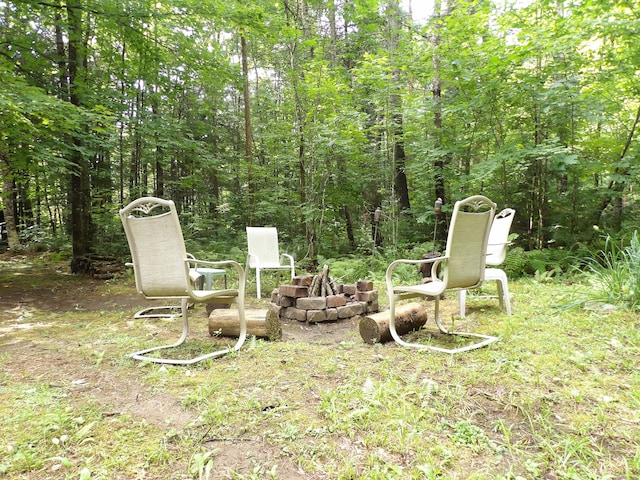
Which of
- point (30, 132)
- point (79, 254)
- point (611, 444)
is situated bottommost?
point (611, 444)

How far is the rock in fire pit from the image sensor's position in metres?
3.67

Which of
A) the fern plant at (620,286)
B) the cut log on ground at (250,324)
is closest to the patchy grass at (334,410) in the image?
the cut log on ground at (250,324)

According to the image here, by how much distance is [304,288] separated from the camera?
12.6ft

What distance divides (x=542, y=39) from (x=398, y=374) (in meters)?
5.39

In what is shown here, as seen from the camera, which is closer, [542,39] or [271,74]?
[542,39]

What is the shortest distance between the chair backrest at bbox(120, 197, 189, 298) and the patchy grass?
515mm

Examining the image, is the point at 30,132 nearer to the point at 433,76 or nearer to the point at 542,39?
the point at 433,76

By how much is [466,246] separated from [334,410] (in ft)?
5.03

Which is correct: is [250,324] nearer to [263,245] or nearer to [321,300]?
[321,300]

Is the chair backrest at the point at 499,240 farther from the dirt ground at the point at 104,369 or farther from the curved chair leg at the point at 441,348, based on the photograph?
the dirt ground at the point at 104,369

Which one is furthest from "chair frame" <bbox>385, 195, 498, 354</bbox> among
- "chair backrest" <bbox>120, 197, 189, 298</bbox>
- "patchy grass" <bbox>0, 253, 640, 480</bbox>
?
"chair backrest" <bbox>120, 197, 189, 298</bbox>

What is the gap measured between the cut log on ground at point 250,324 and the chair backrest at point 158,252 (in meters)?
0.62

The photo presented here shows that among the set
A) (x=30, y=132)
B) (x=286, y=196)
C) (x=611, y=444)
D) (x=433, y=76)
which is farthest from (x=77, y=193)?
(x=611, y=444)

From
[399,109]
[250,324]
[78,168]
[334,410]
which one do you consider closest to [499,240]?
[250,324]
